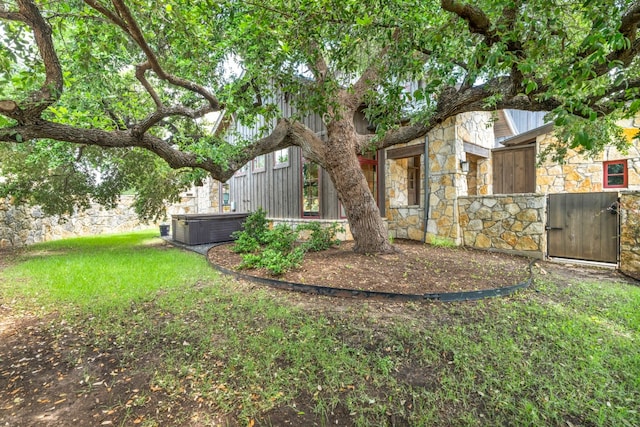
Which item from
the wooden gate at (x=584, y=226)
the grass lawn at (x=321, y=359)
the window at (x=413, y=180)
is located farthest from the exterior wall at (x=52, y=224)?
the wooden gate at (x=584, y=226)

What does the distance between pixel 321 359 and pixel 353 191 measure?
3.65 metres

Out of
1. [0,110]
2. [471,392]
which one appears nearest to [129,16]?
[0,110]

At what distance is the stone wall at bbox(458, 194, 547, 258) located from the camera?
235 inches

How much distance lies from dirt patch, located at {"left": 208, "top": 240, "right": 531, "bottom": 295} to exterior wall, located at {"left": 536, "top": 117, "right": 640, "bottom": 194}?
396 cm

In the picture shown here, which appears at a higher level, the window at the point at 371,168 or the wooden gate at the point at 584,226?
the window at the point at 371,168

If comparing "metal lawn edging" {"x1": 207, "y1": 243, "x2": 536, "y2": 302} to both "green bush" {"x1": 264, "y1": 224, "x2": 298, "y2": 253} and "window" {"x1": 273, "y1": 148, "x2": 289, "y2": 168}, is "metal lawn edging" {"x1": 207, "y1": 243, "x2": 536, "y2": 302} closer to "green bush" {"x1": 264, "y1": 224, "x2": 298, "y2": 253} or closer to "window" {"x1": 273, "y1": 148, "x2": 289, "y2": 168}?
"green bush" {"x1": 264, "y1": 224, "x2": 298, "y2": 253}

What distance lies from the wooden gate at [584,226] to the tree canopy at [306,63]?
1.29 metres

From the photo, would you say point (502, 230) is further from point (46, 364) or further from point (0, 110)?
point (0, 110)

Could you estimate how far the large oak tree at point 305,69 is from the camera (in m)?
2.69

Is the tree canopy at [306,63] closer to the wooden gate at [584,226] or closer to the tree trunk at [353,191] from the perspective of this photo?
the tree trunk at [353,191]

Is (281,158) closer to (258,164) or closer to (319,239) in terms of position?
(258,164)

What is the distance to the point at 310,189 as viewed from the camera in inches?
343

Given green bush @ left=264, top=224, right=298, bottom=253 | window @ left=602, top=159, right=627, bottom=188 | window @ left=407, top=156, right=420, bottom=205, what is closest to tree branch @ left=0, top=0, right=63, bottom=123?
green bush @ left=264, top=224, right=298, bottom=253

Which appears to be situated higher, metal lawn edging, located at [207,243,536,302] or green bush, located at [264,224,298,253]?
green bush, located at [264,224,298,253]
